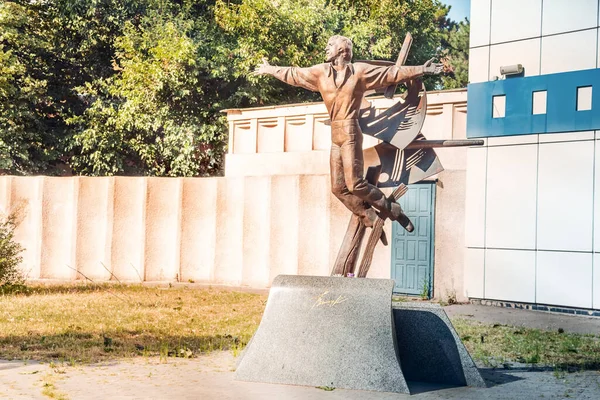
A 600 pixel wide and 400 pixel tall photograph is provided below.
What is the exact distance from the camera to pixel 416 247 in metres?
18.5

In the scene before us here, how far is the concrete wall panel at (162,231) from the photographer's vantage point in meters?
21.3

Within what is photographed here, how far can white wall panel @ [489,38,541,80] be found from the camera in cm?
1689

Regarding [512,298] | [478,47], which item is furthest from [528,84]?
[512,298]

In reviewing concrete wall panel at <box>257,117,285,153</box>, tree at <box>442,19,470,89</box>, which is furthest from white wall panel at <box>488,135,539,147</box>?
tree at <box>442,19,470,89</box>

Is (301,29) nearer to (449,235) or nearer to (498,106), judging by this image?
(498,106)

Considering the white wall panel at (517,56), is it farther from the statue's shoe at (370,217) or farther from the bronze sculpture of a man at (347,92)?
the statue's shoe at (370,217)

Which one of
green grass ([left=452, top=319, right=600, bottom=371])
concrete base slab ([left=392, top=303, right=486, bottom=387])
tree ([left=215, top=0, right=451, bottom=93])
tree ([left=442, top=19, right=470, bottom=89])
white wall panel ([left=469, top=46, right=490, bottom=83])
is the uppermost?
tree ([left=442, top=19, right=470, bottom=89])

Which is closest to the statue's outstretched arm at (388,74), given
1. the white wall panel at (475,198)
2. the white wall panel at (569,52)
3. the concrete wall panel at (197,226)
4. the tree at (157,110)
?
the white wall panel at (569,52)

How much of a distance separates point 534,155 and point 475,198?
150 centimetres

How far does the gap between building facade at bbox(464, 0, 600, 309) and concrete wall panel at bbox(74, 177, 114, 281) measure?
28.3 feet

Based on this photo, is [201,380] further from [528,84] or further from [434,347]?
[528,84]

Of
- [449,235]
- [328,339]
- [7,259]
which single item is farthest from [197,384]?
[449,235]

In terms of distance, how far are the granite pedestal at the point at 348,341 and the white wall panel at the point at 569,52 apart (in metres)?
8.76
